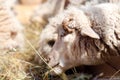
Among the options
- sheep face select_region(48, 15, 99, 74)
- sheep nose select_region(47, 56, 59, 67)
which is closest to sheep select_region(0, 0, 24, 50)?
sheep nose select_region(47, 56, 59, 67)

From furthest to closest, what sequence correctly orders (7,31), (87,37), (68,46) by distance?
(7,31), (68,46), (87,37)

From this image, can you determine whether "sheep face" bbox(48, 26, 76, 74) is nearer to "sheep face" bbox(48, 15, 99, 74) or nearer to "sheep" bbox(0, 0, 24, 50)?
"sheep face" bbox(48, 15, 99, 74)

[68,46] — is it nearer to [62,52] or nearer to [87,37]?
[62,52]

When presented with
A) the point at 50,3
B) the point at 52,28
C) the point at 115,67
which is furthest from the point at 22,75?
the point at 50,3

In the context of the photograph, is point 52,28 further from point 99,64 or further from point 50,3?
point 50,3

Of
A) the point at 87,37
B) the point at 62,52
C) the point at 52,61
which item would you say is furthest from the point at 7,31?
the point at 87,37

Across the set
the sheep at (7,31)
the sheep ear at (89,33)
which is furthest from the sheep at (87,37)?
the sheep at (7,31)
